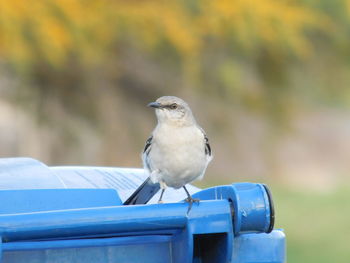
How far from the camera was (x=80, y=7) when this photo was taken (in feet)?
28.6

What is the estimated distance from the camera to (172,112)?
3980mm

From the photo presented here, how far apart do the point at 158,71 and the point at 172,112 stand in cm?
698

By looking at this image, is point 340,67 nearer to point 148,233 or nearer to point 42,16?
point 42,16

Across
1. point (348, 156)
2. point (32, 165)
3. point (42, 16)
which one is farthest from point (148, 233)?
point (348, 156)

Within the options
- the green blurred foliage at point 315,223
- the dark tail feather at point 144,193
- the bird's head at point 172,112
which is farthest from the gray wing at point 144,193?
the green blurred foliage at point 315,223

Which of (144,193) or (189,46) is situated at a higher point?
(189,46)

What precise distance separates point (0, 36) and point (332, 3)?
376 cm

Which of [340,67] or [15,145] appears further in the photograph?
[15,145]

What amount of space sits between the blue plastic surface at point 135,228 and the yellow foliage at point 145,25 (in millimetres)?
5551

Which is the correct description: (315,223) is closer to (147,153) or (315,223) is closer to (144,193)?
(147,153)

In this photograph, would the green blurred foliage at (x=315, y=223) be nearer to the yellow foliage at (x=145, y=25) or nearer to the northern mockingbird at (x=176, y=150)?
the yellow foliage at (x=145, y=25)

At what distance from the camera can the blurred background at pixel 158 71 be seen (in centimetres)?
888

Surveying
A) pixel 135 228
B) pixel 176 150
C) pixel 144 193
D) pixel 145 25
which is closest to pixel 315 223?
pixel 145 25

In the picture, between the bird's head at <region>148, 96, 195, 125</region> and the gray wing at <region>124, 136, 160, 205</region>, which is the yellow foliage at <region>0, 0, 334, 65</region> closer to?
the bird's head at <region>148, 96, 195, 125</region>
